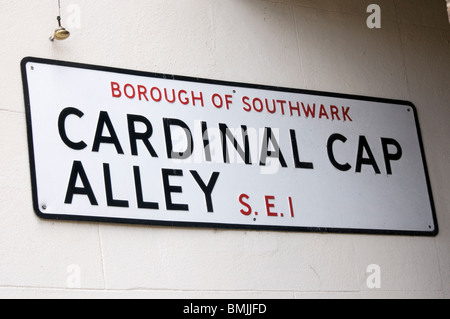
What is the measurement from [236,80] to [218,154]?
44cm

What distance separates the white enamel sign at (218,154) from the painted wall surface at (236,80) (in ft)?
0.21

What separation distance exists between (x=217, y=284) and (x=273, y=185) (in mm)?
578

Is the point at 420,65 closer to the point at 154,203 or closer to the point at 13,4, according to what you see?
the point at 154,203

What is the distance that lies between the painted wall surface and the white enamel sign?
0.21 ft

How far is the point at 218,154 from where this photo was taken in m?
4.29

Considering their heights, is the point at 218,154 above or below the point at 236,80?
below

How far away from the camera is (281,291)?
4242 millimetres

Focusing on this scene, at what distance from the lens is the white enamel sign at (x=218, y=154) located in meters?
3.95

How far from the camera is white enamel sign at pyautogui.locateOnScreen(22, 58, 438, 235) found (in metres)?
3.95

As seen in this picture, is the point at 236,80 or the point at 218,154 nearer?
the point at 218,154

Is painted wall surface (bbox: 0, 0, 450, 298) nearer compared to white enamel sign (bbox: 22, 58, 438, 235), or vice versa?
painted wall surface (bbox: 0, 0, 450, 298)

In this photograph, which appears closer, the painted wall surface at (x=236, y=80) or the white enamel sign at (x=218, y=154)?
the painted wall surface at (x=236, y=80)
